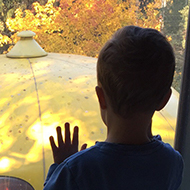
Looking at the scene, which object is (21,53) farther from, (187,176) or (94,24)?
(94,24)

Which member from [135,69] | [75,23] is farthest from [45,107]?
[75,23]

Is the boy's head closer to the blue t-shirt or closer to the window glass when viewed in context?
the blue t-shirt

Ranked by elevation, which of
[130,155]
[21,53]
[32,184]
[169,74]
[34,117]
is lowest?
[32,184]

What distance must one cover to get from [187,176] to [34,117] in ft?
2.36

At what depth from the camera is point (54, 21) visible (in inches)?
195

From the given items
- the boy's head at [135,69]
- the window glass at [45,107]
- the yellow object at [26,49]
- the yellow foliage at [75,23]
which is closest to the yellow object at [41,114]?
the window glass at [45,107]

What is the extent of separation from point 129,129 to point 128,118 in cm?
2

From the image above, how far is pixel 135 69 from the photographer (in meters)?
0.43

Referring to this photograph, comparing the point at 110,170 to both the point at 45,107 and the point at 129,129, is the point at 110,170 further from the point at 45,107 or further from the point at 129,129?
the point at 45,107

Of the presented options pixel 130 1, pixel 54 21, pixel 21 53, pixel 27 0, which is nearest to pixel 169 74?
pixel 21 53

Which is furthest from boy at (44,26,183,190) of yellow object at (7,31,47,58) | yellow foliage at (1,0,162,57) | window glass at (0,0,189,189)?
yellow foliage at (1,0,162,57)

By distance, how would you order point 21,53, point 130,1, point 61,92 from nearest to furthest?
point 61,92, point 21,53, point 130,1

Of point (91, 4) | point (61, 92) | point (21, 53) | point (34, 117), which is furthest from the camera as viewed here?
point (91, 4)

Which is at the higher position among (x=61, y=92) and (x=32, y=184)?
(x=61, y=92)
